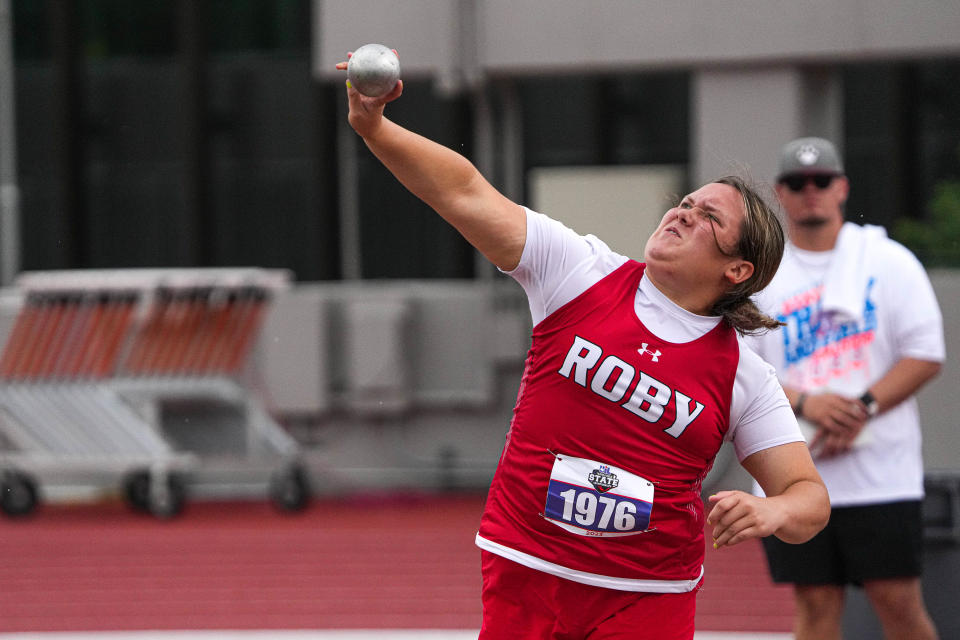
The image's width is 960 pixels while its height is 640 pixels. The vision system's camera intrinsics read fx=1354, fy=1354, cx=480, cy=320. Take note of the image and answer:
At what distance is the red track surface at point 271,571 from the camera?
706 cm

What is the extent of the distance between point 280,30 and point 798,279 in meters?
10.8

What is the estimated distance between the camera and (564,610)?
2.96 metres

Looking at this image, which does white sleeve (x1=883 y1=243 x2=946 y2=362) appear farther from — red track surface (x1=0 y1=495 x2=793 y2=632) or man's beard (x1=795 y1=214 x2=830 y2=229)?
red track surface (x1=0 y1=495 x2=793 y2=632)

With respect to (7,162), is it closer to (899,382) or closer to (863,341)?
(863,341)

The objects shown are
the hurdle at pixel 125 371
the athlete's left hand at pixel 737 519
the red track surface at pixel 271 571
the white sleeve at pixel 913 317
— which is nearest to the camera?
the athlete's left hand at pixel 737 519

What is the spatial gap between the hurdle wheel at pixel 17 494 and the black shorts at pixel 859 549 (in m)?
7.61

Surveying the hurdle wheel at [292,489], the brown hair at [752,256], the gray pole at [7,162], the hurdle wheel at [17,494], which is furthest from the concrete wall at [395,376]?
the brown hair at [752,256]

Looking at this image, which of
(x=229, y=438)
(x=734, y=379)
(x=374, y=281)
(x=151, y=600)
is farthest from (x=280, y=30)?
(x=734, y=379)

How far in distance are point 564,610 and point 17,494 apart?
8.49m

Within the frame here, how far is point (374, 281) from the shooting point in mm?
13953

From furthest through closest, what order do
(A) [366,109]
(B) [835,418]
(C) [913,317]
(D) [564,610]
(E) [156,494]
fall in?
(E) [156,494]
(C) [913,317]
(B) [835,418]
(D) [564,610]
(A) [366,109]

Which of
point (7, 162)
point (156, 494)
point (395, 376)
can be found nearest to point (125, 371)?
point (156, 494)

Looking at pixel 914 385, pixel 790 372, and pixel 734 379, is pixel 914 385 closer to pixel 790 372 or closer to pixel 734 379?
pixel 790 372

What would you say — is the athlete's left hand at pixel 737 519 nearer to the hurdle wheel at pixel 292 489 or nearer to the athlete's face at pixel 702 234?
the athlete's face at pixel 702 234
